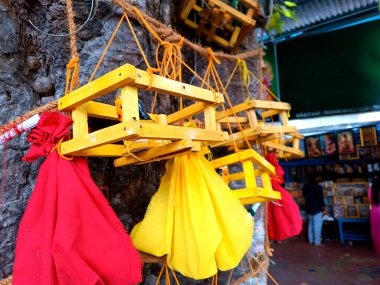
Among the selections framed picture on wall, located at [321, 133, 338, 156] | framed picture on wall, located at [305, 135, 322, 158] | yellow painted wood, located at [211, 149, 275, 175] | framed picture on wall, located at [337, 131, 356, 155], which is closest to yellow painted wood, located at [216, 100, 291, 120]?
yellow painted wood, located at [211, 149, 275, 175]

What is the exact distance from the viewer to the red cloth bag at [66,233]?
3.97 feet

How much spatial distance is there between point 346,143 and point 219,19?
626 cm

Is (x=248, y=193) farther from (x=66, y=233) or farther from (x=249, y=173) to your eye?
(x=66, y=233)

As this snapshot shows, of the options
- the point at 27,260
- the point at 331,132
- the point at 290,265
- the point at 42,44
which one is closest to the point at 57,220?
the point at 27,260

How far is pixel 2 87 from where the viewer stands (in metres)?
1.83

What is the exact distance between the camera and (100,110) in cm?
158

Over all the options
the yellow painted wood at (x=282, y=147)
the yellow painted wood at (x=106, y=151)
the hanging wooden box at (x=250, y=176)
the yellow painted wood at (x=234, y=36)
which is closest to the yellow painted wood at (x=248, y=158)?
the hanging wooden box at (x=250, y=176)

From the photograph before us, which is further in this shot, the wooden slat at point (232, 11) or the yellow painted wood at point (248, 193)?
the wooden slat at point (232, 11)

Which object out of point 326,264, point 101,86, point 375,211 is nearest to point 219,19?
point 101,86

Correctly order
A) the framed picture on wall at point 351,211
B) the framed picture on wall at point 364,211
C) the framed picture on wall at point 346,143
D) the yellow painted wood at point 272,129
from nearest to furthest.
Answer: the yellow painted wood at point 272,129 < the framed picture on wall at point 364,211 < the framed picture on wall at point 351,211 < the framed picture on wall at point 346,143

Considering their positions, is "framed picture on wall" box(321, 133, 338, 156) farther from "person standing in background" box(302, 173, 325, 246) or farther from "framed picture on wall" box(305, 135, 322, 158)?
"person standing in background" box(302, 173, 325, 246)

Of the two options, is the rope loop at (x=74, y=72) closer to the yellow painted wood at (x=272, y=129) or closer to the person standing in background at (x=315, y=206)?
the yellow painted wood at (x=272, y=129)

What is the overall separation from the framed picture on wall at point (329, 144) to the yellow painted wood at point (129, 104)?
819cm

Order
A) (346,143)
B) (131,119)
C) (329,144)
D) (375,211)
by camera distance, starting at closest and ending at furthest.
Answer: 1. (131,119)
2. (375,211)
3. (346,143)
4. (329,144)
